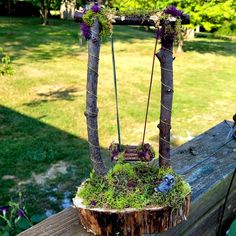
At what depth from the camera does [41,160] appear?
221 inches

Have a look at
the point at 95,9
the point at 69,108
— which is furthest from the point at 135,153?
the point at 69,108

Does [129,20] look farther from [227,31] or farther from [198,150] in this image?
[227,31]

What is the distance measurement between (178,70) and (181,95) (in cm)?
362

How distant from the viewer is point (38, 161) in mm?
5586

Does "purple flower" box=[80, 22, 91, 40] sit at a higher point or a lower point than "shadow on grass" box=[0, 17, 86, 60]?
higher

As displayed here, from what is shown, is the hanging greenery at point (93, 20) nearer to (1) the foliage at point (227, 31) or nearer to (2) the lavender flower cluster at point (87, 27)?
(2) the lavender flower cluster at point (87, 27)

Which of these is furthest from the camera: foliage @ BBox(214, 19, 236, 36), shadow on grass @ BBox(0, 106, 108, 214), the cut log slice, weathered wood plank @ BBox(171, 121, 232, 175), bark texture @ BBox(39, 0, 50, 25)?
foliage @ BBox(214, 19, 236, 36)

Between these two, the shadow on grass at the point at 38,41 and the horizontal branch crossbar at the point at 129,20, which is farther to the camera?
the shadow on grass at the point at 38,41

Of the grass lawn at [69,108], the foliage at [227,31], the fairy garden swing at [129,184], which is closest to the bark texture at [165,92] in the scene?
the fairy garden swing at [129,184]

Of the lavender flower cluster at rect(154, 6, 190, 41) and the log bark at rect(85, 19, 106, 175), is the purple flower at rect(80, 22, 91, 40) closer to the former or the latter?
the log bark at rect(85, 19, 106, 175)

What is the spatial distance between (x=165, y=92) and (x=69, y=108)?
674 centimetres

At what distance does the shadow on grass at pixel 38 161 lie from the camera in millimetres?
4648

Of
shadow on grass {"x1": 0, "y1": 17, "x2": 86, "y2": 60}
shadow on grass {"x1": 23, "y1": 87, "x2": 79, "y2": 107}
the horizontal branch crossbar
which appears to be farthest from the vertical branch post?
shadow on grass {"x1": 0, "y1": 17, "x2": 86, "y2": 60}

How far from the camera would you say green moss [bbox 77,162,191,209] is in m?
1.55
